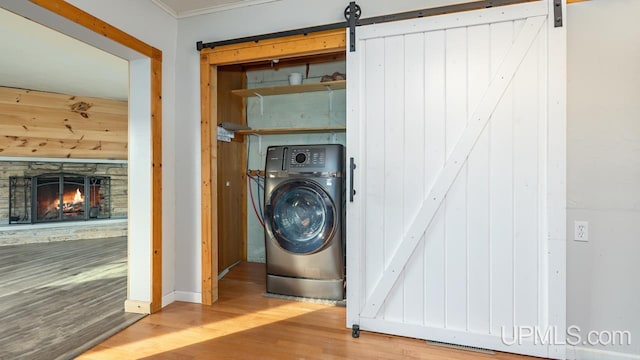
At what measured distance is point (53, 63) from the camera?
3.39m

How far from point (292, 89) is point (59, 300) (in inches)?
107

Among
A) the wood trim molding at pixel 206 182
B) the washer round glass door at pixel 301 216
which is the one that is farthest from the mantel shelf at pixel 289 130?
the wood trim molding at pixel 206 182

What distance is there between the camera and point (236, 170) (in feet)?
11.3

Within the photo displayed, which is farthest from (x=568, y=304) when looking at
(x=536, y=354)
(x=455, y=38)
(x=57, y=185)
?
(x=57, y=185)

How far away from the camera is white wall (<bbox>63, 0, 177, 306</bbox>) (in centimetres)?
222

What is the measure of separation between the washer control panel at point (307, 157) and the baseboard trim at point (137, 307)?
59.8 inches

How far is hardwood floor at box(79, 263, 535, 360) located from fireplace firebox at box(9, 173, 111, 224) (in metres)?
4.08

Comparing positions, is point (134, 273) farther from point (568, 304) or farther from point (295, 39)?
point (568, 304)

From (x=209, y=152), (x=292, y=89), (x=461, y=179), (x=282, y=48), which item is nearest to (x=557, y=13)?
(x=461, y=179)

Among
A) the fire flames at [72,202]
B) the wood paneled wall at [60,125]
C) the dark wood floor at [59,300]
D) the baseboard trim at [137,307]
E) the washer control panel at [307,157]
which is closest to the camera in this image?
the dark wood floor at [59,300]

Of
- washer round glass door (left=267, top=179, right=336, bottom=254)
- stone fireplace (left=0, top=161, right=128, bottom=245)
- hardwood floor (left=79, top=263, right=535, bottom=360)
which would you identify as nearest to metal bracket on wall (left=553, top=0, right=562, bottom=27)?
washer round glass door (left=267, top=179, right=336, bottom=254)

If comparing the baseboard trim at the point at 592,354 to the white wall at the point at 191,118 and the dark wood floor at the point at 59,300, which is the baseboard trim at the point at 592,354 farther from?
the dark wood floor at the point at 59,300

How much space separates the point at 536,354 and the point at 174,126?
2.93 m

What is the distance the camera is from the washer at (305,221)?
98.0 inches
